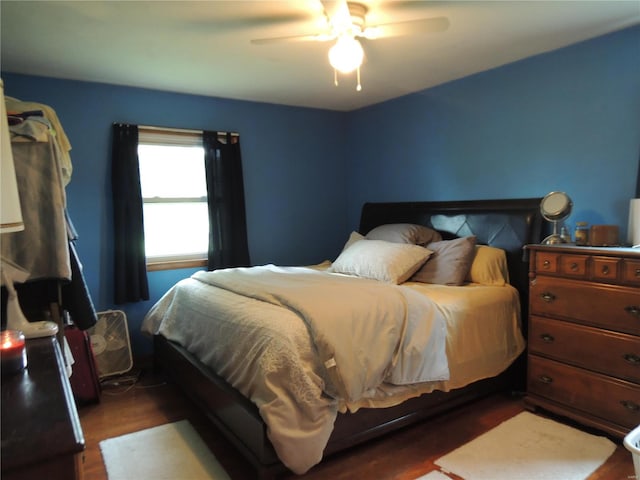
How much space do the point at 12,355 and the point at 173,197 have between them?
2758 mm

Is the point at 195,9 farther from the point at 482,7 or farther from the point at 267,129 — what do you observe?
the point at 267,129

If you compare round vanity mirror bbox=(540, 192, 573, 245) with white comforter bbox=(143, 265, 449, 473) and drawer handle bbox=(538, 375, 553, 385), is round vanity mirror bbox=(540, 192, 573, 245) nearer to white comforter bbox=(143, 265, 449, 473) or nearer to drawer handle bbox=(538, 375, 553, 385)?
drawer handle bbox=(538, 375, 553, 385)

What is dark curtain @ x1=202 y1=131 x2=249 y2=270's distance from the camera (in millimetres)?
3900

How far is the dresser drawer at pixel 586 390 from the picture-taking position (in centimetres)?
219

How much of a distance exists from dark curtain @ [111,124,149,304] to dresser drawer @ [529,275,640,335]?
9.88ft

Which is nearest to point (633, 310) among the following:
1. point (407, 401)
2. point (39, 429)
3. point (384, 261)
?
point (407, 401)

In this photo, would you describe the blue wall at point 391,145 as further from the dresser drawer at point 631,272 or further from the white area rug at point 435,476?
the white area rug at point 435,476

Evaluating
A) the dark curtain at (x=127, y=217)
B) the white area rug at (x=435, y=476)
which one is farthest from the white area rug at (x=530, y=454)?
the dark curtain at (x=127, y=217)

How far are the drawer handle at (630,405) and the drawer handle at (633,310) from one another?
463 millimetres

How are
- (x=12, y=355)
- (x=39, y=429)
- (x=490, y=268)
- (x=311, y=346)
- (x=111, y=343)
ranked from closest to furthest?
(x=39, y=429) < (x=12, y=355) < (x=311, y=346) < (x=490, y=268) < (x=111, y=343)

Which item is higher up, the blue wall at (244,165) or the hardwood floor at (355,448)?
the blue wall at (244,165)

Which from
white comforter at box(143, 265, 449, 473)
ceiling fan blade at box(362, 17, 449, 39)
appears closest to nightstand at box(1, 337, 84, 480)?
white comforter at box(143, 265, 449, 473)

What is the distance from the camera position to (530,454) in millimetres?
2195

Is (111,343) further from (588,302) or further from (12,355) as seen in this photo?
(588,302)
